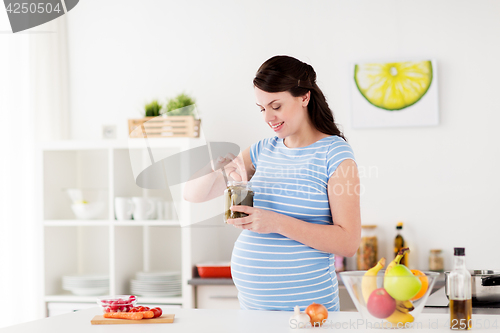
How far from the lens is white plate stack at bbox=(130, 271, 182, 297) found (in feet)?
9.20

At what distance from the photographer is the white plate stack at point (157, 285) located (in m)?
2.80

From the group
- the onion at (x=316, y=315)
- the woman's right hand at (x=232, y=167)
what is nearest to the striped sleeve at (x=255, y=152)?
the woman's right hand at (x=232, y=167)

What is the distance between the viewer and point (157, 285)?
2807mm

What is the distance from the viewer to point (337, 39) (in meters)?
3.04

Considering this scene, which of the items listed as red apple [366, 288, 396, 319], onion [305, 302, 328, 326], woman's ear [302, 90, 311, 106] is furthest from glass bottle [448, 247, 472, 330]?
woman's ear [302, 90, 311, 106]

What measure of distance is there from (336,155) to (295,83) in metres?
0.26

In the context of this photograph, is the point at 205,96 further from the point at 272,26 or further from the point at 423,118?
the point at 423,118

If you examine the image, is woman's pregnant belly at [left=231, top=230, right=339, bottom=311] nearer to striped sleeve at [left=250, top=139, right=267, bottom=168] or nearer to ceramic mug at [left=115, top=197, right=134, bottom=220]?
striped sleeve at [left=250, top=139, right=267, bottom=168]

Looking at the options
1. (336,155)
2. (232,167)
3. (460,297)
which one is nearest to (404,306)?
(460,297)

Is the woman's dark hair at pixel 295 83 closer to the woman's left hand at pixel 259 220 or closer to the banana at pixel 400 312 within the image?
the woman's left hand at pixel 259 220

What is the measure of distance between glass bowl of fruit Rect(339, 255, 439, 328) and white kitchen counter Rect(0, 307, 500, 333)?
0.04 m

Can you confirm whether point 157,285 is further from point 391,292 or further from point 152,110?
point 391,292

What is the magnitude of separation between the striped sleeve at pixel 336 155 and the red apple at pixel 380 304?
50 centimetres

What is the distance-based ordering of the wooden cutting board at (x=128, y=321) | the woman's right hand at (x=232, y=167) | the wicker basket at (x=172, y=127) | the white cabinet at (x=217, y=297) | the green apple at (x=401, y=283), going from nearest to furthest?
the green apple at (x=401, y=283) < the wooden cutting board at (x=128, y=321) < the woman's right hand at (x=232, y=167) < the white cabinet at (x=217, y=297) < the wicker basket at (x=172, y=127)
